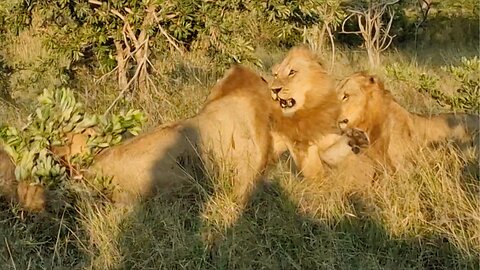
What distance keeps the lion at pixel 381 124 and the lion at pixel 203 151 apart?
537mm

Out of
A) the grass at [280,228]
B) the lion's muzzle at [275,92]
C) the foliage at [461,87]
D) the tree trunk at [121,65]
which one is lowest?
the foliage at [461,87]

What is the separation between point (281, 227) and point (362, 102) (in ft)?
4.25

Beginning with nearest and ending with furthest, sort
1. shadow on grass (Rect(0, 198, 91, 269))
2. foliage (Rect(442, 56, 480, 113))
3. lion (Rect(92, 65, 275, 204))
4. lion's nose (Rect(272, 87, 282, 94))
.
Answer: shadow on grass (Rect(0, 198, 91, 269)) → lion (Rect(92, 65, 275, 204)) → lion's nose (Rect(272, 87, 282, 94)) → foliage (Rect(442, 56, 480, 113))

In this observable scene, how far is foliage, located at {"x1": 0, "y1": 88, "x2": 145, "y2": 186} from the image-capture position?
409 centimetres

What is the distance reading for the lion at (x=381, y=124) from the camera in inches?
184

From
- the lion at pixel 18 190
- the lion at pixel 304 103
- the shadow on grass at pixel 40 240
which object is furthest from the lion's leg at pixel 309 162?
the lion at pixel 18 190

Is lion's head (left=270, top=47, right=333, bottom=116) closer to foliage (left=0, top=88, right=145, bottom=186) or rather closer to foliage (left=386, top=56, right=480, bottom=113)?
foliage (left=0, top=88, right=145, bottom=186)

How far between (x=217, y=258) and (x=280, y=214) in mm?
562

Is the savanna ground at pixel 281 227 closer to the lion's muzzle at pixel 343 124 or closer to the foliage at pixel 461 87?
the lion's muzzle at pixel 343 124

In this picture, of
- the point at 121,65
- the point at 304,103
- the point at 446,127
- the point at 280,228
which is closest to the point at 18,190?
the point at 280,228

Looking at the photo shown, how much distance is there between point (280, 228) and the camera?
3709 millimetres

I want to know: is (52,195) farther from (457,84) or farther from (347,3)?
(347,3)

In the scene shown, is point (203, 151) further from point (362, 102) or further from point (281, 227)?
point (362, 102)

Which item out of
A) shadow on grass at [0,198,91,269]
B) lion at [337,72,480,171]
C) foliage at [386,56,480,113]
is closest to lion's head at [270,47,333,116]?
lion at [337,72,480,171]
